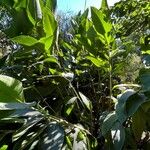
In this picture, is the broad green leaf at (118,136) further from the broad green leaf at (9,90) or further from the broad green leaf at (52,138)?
the broad green leaf at (9,90)

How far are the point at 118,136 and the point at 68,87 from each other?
335 millimetres

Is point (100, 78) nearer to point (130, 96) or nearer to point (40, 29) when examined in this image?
point (40, 29)

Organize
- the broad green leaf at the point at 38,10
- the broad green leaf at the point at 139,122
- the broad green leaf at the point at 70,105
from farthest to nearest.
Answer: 1. the broad green leaf at the point at 38,10
2. the broad green leaf at the point at 70,105
3. the broad green leaf at the point at 139,122

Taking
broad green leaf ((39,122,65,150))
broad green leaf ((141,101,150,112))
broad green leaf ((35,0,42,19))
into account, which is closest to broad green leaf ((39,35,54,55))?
broad green leaf ((35,0,42,19))

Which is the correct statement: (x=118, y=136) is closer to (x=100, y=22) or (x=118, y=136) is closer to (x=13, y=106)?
(x=13, y=106)

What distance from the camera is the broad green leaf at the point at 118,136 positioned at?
1085 millimetres

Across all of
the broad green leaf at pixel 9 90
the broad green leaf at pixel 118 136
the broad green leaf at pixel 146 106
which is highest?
the broad green leaf at pixel 9 90

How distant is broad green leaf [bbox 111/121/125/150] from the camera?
108 cm

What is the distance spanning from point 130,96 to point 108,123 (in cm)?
11

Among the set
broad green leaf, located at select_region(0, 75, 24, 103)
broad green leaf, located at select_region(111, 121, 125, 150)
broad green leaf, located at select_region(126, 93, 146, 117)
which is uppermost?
broad green leaf, located at select_region(0, 75, 24, 103)

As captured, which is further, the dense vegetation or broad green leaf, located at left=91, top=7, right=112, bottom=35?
broad green leaf, located at left=91, top=7, right=112, bottom=35

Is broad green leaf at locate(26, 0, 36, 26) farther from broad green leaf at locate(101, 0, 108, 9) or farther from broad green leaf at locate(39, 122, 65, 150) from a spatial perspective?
broad green leaf at locate(39, 122, 65, 150)

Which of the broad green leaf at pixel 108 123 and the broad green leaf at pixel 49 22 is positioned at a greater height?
the broad green leaf at pixel 49 22

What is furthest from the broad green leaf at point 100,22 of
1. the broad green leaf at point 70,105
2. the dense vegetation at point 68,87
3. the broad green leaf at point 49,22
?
the broad green leaf at point 70,105
